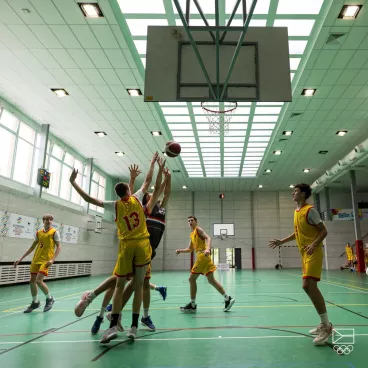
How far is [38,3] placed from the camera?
8492 mm

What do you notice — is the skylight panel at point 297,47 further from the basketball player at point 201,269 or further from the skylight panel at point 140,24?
the basketball player at point 201,269

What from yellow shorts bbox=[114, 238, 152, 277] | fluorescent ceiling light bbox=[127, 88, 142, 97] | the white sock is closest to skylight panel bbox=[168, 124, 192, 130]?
fluorescent ceiling light bbox=[127, 88, 142, 97]

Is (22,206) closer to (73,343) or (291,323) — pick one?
(73,343)

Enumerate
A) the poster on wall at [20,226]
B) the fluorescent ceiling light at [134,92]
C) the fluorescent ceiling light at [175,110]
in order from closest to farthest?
the fluorescent ceiling light at [134,92], the poster on wall at [20,226], the fluorescent ceiling light at [175,110]

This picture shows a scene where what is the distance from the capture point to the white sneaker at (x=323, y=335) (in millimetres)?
3965

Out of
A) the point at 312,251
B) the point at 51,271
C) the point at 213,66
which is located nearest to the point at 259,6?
the point at 213,66

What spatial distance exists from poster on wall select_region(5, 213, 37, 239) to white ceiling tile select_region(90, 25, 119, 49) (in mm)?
8142

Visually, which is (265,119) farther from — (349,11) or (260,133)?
(349,11)

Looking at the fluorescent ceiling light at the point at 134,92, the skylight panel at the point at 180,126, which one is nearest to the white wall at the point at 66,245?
the fluorescent ceiling light at the point at 134,92

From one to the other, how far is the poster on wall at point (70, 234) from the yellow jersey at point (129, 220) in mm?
14821

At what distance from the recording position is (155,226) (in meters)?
5.42

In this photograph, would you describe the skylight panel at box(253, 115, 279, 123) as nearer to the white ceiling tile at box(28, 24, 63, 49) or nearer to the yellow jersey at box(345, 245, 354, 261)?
the white ceiling tile at box(28, 24, 63, 49)

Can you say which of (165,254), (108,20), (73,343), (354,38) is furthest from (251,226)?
(73,343)

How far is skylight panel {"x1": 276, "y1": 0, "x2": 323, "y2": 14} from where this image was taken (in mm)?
8742
